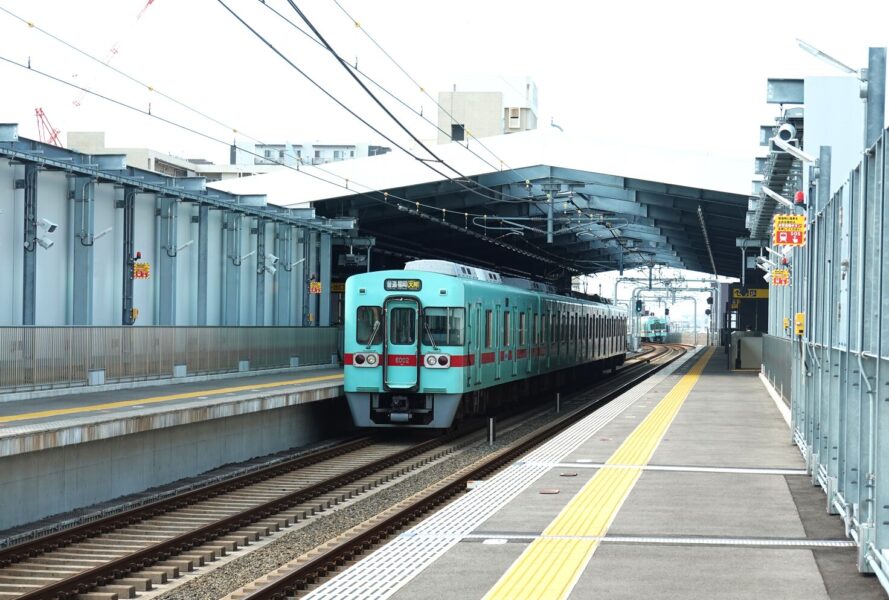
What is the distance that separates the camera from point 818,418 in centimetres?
1237

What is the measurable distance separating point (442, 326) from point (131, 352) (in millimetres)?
5391

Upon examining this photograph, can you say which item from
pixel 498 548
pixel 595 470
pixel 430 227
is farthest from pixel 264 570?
pixel 430 227

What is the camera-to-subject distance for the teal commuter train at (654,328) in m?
111

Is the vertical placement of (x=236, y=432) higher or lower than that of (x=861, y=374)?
lower

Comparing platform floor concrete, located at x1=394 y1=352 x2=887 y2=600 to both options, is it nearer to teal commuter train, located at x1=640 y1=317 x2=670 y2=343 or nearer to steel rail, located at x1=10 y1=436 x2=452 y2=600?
steel rail, located at x1=10 y1=436 x2=452 y2=600

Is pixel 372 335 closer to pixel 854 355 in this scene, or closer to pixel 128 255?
pixel 128 255

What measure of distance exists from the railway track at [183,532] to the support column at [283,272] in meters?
13.3

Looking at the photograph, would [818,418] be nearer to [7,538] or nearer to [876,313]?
[876,313]

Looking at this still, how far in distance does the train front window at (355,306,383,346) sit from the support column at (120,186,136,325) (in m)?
5.03

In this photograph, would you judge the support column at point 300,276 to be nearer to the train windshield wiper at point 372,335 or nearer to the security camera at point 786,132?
the train windshield wiper at point 372,335

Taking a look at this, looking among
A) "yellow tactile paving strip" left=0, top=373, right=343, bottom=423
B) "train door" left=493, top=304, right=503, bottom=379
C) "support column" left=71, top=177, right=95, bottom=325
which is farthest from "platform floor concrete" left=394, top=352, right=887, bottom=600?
"support column" left=71, top=177, right=95, bottom=325

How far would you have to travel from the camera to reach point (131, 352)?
68.1 ft

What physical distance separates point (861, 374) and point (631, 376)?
131 ft

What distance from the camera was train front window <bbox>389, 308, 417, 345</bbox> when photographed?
69.8 feet
